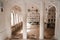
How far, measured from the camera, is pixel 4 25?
6.28 metres

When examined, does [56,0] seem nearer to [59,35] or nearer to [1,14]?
[59,35]

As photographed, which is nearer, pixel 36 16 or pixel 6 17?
pixel 6 17

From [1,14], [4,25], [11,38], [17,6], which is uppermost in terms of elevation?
[17,6]

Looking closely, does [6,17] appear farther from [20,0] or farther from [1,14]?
[20,0]

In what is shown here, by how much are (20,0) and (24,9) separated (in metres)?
0.48

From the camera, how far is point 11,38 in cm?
645

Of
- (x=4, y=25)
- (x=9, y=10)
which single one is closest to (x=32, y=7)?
(x=9, y=10)

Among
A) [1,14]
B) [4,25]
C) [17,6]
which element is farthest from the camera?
[17,6]

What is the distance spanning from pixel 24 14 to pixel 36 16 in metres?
0.91

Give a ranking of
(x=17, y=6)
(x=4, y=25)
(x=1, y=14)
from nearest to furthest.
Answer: (x=1, y=14)
(x=4, y=25)
(x=17, y=6)

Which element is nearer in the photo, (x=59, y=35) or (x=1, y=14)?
(x=1, y=14)

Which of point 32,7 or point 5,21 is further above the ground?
point 32,7

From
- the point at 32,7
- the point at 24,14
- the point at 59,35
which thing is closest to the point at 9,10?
the point at 24,14

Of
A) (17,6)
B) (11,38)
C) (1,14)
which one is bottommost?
(11,38)
